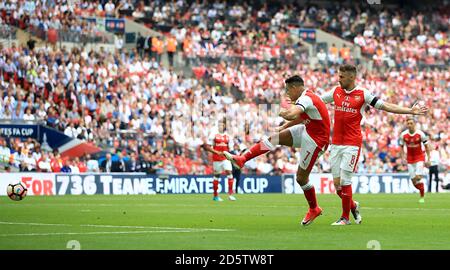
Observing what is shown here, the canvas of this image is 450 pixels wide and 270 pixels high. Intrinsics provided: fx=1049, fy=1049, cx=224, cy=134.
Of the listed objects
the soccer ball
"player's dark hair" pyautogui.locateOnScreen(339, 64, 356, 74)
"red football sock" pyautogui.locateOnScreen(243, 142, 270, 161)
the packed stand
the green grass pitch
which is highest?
the packed stand

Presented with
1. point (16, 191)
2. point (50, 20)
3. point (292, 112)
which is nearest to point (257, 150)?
point (292, 112)

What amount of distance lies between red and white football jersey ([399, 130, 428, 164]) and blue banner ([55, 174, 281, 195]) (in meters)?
12.1

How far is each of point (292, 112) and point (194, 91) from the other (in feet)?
101

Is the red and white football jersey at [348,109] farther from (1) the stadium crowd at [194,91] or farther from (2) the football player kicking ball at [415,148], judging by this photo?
(1) the stadium crowd at [194,91]

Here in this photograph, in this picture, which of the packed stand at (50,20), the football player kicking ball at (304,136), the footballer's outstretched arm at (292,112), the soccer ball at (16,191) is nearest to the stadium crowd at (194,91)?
the packed stand at (50,20)

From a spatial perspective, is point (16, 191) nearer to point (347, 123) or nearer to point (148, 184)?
point (347, 123)

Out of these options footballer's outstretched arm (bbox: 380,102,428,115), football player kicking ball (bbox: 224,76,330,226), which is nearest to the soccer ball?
football player kicking ball (bbox: 224,76,330,226)

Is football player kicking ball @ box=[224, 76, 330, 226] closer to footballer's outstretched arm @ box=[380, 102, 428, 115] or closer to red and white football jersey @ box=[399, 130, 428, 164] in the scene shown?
footballer's outstretched arm @ box=[380, 102, 428, 115]

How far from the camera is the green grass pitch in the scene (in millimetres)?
14414

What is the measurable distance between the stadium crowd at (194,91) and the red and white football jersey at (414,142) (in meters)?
13.0

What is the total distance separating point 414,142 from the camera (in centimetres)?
3303

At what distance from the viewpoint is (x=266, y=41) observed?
56.3 metres

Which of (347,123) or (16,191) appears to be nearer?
(347,123)

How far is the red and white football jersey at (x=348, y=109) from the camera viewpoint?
18750mm
